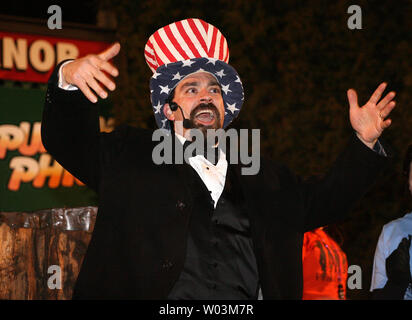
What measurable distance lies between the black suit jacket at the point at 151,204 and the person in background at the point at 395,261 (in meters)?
0.99

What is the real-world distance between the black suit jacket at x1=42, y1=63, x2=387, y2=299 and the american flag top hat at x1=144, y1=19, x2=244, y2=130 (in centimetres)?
40

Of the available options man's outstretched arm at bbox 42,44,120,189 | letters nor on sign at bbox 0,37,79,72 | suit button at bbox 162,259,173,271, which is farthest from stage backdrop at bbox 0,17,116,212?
suit button at bbox 162,259,173,271

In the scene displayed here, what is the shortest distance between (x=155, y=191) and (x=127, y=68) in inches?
154

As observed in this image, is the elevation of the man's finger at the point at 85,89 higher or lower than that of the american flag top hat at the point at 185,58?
lower

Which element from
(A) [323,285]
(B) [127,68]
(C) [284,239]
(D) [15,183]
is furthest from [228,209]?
(D) [15,183]

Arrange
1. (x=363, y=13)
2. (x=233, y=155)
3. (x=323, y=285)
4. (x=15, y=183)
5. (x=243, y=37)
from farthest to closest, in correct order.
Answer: (x=15, y=183) → (x=243, y=37) → (x=363, y=13) → (x=323, y=285) → (x=233, y=155)

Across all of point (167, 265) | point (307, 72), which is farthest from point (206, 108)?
point (307, 72)

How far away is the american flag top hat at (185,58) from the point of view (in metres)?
3.06

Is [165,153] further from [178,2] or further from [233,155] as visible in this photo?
[178,2]

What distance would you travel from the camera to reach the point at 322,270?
4.25m

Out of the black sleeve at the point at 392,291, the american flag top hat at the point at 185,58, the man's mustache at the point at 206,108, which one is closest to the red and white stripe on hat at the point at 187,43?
the american flag top hat at the point at 185,58

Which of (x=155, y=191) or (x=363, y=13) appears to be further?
(x=363, y=13)

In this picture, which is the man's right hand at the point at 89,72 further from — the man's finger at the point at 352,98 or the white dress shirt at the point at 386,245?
the white dress shirt at the point at 386,245

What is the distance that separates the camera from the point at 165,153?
9.07ft
